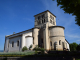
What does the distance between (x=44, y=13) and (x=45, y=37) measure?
12097 millimetres

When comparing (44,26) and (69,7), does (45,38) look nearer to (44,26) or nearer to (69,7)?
(44,26)

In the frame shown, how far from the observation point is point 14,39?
34.7m

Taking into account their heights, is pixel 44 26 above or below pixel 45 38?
above

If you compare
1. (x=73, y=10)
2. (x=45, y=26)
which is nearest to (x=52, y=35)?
(x=45, y=26)

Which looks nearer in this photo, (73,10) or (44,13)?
(73,10)

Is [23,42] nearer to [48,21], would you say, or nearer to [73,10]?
[48,21]

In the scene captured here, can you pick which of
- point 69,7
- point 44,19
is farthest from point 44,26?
point 69,7

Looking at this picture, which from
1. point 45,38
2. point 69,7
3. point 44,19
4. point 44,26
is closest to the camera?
point 69,7

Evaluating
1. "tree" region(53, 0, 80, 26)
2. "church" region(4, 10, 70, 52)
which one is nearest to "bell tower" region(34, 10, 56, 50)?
"church" region(4, 10, 70, 52)

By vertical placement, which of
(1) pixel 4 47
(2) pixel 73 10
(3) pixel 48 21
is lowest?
(1) pixel 4 47

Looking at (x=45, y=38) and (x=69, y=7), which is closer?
(x=69, y=7)

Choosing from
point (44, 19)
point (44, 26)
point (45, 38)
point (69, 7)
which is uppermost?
point (44, 19)

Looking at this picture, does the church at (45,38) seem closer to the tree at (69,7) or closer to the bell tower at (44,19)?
the bell tower at (44,19)

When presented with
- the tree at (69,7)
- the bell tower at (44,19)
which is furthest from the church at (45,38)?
the tree at (69,7)
